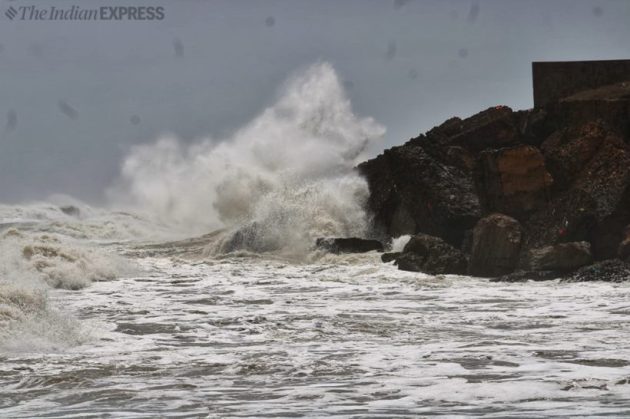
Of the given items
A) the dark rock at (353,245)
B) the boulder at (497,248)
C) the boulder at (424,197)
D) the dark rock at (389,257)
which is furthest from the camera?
the dark rock at (353,245)

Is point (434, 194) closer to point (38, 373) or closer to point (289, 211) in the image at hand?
point (289, 211)

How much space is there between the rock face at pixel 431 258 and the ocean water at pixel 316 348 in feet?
1.09

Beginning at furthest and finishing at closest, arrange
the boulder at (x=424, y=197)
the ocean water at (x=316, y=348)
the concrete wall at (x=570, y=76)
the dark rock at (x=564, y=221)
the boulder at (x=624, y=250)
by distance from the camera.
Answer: the concrete wall at (x=570, y=76)
the boulder at (x=424, y=197)
the dark rock at (x=564, y=221)
the boulder at (x=624, y=250)
the ocean water at (x=316, y=348)

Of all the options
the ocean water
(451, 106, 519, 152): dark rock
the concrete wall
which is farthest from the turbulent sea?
the concrete wall

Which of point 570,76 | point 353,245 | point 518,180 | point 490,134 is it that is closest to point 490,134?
point 490,134

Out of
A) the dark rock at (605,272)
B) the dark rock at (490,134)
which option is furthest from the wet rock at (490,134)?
the dark rock at (605,272)

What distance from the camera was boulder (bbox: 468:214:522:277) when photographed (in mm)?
14156

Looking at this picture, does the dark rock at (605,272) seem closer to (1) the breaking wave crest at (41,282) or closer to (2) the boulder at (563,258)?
(2) the boulder at (563,258)

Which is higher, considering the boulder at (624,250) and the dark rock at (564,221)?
the dark rock at (564,221)

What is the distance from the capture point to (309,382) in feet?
21.5

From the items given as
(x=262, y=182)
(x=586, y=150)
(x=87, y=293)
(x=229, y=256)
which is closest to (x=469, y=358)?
(x=87, y=293)

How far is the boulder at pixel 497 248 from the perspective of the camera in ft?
46.4

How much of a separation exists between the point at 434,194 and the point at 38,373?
11.0 metres

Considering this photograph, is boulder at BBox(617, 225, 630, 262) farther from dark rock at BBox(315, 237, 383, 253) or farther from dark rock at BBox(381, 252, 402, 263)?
dark rock at BBox(315, 237, 383, 253)
